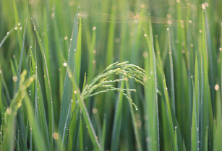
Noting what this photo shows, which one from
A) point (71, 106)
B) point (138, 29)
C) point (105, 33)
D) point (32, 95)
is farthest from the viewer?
point (105, 33)

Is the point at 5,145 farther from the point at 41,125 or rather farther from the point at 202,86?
the point at 202,86

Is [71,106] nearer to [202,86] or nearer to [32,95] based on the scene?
[32,95]

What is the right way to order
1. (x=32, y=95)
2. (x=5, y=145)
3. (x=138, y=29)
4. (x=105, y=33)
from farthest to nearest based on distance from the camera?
(x=105, y=33) < (x=138, y=29) < (x=32, y=95) < (x=5, y=145)

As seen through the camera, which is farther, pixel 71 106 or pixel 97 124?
pixel 97 124

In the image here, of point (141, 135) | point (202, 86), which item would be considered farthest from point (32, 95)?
point (202, 86)

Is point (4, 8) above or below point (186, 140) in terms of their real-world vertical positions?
above

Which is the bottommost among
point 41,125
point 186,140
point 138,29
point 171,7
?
point 186,140
